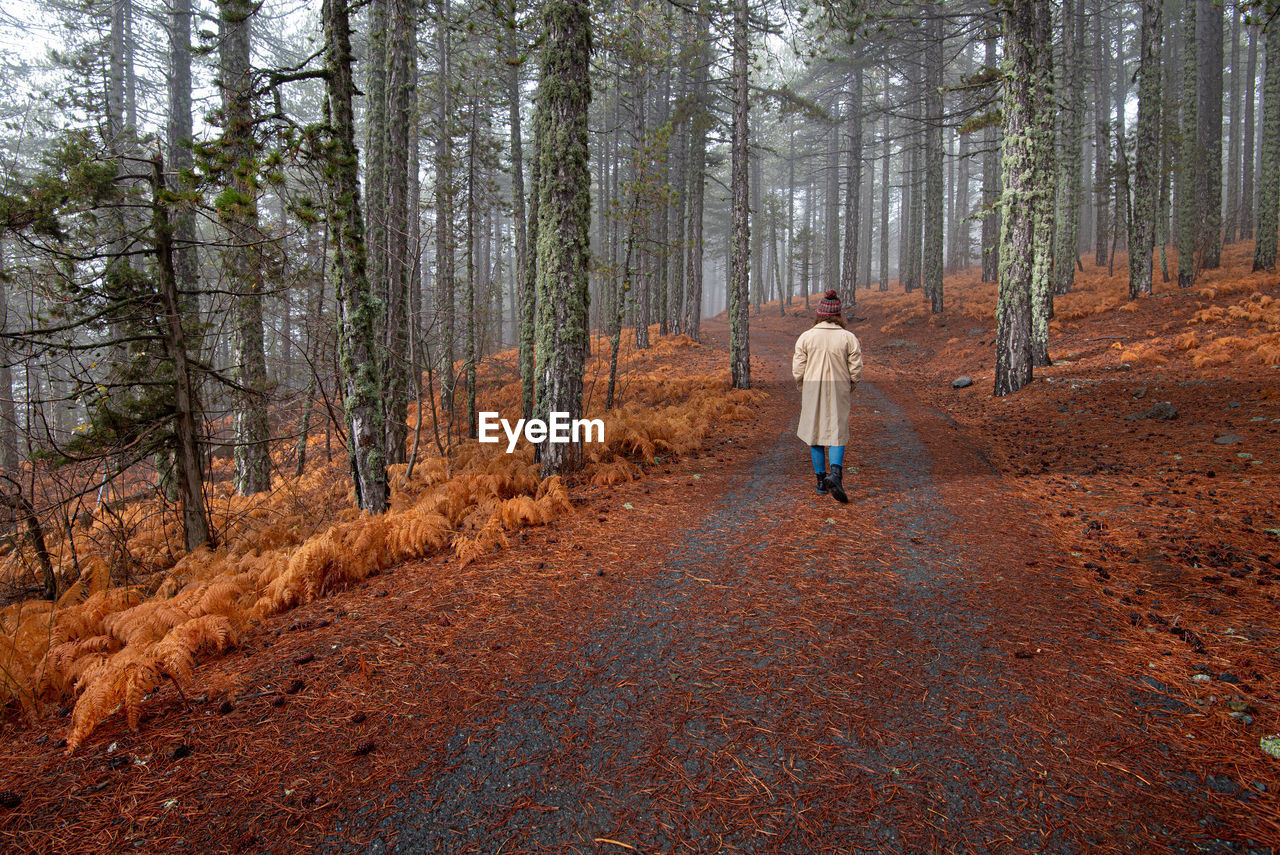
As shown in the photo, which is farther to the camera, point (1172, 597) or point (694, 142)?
point (694, 142)

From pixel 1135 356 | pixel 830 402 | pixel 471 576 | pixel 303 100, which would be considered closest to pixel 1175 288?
pixel 1135 356

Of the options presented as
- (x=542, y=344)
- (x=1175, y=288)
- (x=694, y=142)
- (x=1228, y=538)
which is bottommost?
(x=1228, y=538)

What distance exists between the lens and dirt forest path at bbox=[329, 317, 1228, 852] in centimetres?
219

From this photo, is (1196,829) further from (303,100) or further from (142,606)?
(303,100)

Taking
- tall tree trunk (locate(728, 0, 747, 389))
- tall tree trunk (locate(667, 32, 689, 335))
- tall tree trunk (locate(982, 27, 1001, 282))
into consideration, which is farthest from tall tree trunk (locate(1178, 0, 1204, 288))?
tall tree trunk (locate(667, 32, 689, 335))

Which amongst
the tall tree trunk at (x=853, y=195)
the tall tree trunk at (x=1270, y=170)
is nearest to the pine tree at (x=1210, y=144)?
the tall tree trunk at (x=1270, y=170)

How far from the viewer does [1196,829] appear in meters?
2.10

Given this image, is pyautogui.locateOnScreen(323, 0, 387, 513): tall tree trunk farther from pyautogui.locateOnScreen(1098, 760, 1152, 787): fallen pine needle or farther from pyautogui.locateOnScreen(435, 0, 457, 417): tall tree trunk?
pyautogui.locateOnScreen(1098, 760, 1152, 787): fallen pine needle

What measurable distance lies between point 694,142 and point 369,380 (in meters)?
19.3

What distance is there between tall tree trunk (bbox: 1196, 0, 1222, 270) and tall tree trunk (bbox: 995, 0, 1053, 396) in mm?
12527

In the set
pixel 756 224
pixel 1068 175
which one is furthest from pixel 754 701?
pixel 756 224

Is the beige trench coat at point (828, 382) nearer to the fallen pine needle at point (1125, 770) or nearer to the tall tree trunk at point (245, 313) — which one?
the fallen pine needle at point (1125, 770)

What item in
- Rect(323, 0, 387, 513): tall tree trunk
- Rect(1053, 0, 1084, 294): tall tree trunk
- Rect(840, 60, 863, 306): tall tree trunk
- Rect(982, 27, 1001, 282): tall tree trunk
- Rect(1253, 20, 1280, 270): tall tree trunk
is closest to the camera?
Rect(323, 0, 387, 513): tall tree trunk

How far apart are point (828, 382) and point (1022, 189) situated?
28.0ft
